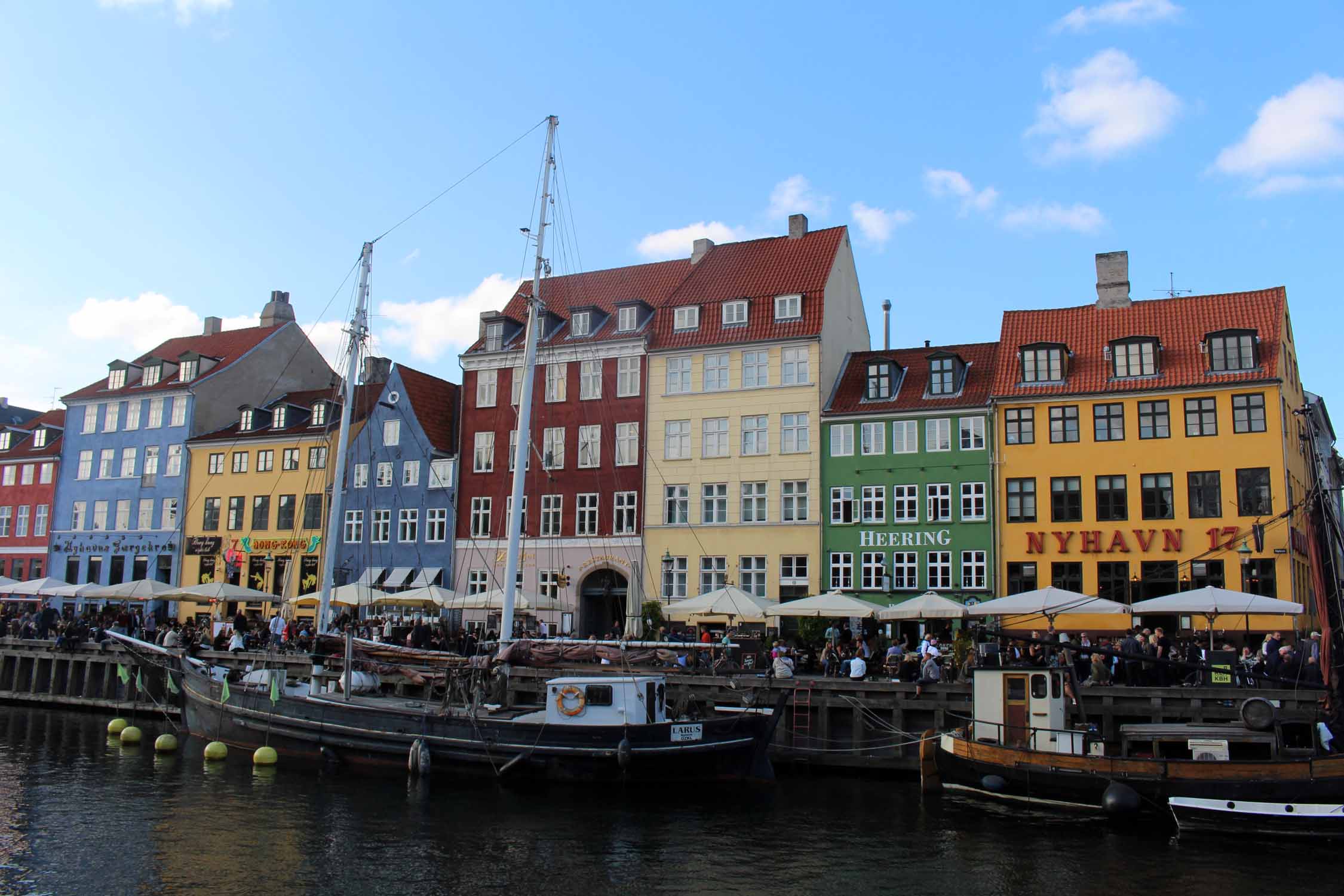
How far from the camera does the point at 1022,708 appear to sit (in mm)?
25812

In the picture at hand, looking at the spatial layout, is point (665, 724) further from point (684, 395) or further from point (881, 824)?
point (684, 395)

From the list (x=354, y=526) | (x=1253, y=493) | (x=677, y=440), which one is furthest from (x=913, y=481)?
(x=354, y=526)

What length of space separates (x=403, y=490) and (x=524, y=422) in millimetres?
23577

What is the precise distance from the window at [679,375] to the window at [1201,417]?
19.3 m

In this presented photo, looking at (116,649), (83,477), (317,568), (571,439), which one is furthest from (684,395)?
(83,477)

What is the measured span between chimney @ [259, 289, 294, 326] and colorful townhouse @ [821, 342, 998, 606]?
3667 cm

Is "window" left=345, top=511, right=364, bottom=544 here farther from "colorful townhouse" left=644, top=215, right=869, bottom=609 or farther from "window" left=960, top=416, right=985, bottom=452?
"window" left=960, top=416, right=985, bottom=452

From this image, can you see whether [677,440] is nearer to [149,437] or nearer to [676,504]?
[676,504]

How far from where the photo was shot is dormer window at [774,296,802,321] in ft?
160

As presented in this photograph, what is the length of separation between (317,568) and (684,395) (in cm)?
1945

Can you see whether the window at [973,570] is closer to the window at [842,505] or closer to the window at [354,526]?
the window at [842,505]

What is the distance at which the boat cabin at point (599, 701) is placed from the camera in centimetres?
2747

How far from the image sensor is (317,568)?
55000mm

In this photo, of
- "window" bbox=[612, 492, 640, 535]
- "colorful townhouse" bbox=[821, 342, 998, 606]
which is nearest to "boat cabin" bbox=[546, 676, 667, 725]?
"colorful townhouse" bbox=[821, 342, 998, 606]
